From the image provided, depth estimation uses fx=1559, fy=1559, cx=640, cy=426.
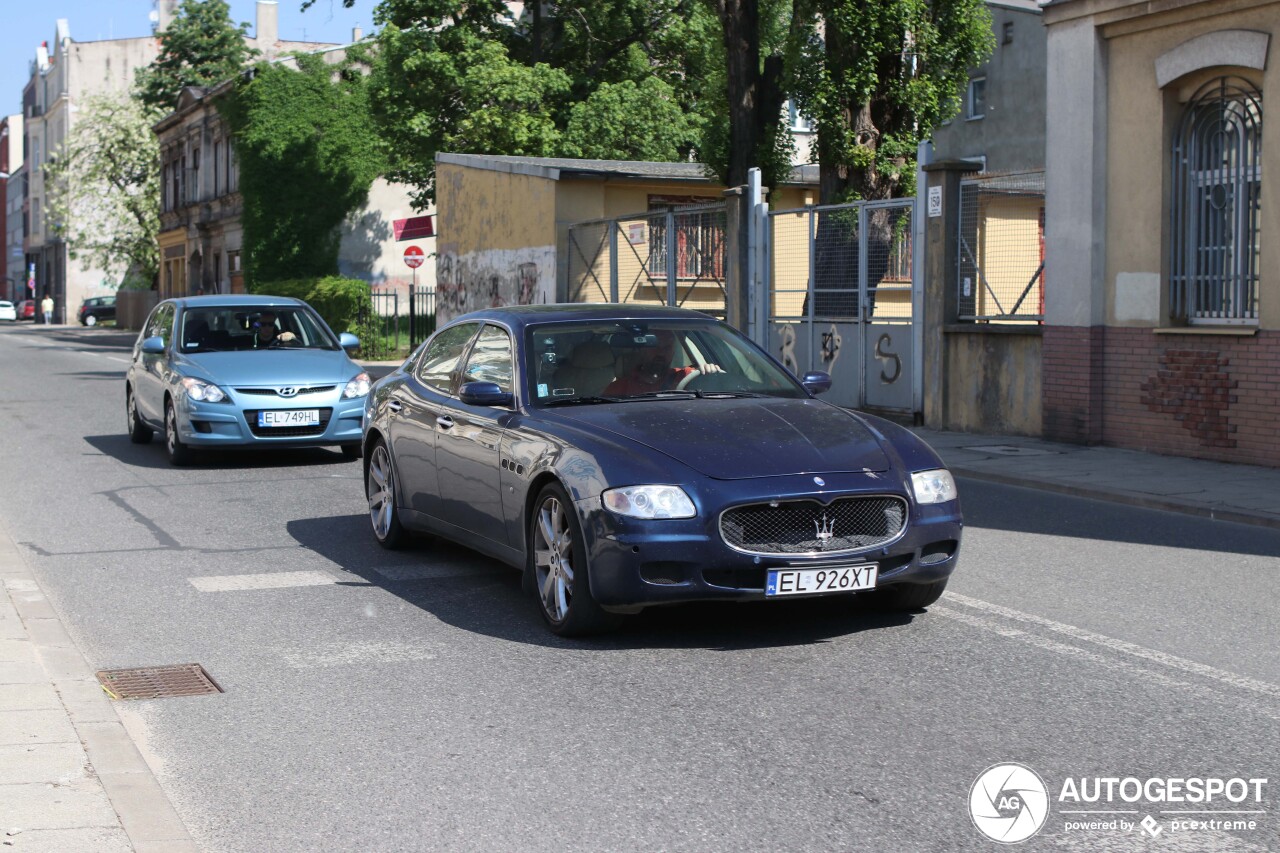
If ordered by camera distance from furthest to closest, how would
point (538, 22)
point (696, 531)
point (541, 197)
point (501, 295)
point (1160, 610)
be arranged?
1. point (538, 22)
2. point (501, 295)
3. point (541, 197)
4. point (1160, 610)
5. point (696, 531)

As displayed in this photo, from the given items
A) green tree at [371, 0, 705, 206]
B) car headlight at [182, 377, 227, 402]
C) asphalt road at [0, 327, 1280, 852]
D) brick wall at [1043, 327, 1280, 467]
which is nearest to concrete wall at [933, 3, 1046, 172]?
green tree at [371, 0, 705, 206]

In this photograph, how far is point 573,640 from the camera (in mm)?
6770

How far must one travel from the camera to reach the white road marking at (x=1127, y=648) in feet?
19.3

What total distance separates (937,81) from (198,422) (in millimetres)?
11718

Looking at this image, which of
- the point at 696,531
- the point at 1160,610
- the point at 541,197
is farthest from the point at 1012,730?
the point at 541,197

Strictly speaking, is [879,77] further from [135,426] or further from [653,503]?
[653,503]

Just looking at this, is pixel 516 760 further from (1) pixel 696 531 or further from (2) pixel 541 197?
(2) pixel 541 197

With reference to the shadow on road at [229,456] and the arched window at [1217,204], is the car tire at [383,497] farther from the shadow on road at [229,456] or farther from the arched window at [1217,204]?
the arched window at [1217,204]

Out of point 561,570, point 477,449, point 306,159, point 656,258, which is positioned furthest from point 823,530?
point 306,159

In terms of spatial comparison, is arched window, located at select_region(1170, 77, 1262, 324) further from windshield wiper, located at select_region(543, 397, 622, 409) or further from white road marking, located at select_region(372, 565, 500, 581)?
windshield wiper, located at select_region(543, 397, 622, 409)

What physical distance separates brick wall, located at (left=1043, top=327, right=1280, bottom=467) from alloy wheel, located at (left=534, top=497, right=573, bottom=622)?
8793mm

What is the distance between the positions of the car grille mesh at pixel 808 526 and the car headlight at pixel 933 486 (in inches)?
8.0

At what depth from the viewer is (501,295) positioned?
3034cm

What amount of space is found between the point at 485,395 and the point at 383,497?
2026 mm
